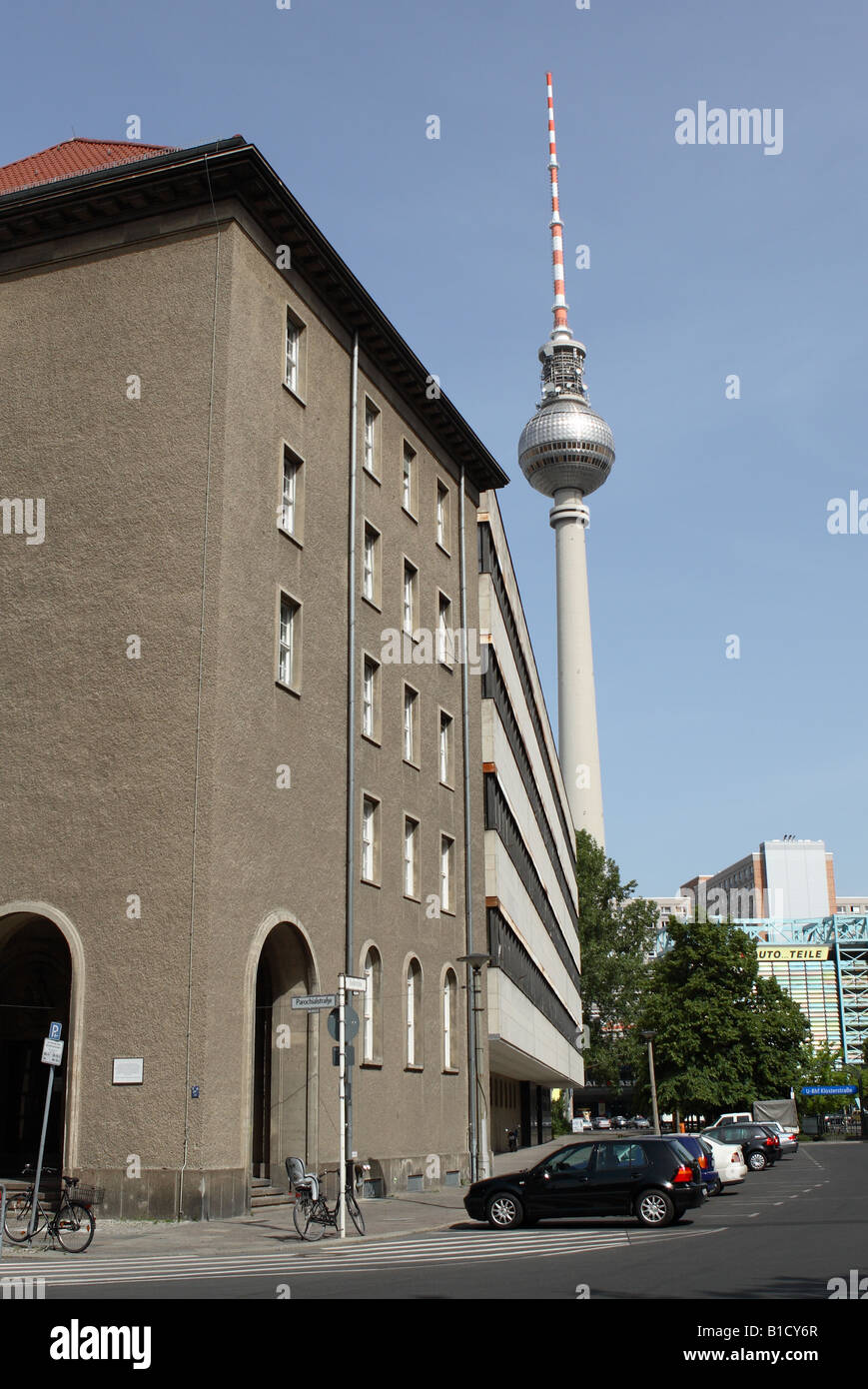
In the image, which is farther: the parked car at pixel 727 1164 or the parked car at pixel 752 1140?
the parked car at pixel 752 1140

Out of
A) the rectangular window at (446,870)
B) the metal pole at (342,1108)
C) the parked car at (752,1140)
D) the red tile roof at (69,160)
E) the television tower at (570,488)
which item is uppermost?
the television tower at (570,488)

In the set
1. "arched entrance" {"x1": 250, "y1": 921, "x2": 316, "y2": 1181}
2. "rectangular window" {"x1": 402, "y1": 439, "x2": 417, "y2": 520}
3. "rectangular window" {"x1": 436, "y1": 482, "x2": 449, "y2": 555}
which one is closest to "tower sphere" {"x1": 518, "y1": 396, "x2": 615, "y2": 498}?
"rectangular window" {"x1": 436, "y1": 482, "x2": 449, "y2": 555}

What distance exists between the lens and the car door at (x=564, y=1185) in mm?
20734

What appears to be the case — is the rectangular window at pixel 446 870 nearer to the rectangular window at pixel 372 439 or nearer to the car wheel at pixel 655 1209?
the rectangular window at pixel 372 439

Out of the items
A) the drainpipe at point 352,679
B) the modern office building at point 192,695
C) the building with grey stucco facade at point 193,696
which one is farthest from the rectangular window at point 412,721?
the drainpipe at point 352,679

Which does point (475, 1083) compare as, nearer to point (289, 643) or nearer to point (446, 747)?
point (446, 747)

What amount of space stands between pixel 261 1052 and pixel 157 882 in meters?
5.75

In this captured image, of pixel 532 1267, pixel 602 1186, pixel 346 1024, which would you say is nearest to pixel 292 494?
pixel 346 1024

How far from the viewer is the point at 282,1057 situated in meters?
26.5

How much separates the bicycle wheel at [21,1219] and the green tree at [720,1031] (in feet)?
166

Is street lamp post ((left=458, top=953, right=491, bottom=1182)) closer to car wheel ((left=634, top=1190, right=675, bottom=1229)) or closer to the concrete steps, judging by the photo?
the concrete steps

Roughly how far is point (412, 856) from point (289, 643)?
340 inches

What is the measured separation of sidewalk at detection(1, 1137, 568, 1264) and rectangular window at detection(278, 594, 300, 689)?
10043 mm

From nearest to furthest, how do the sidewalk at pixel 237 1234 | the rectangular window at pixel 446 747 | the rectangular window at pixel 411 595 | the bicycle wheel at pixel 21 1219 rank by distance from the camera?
1. the sidewalk at pixel 237 1234
2. the bicycle wheel at pixel 21 1219
3. the rectangular window at pixel 411 595
4. the rectangular window at pixel 446 747
